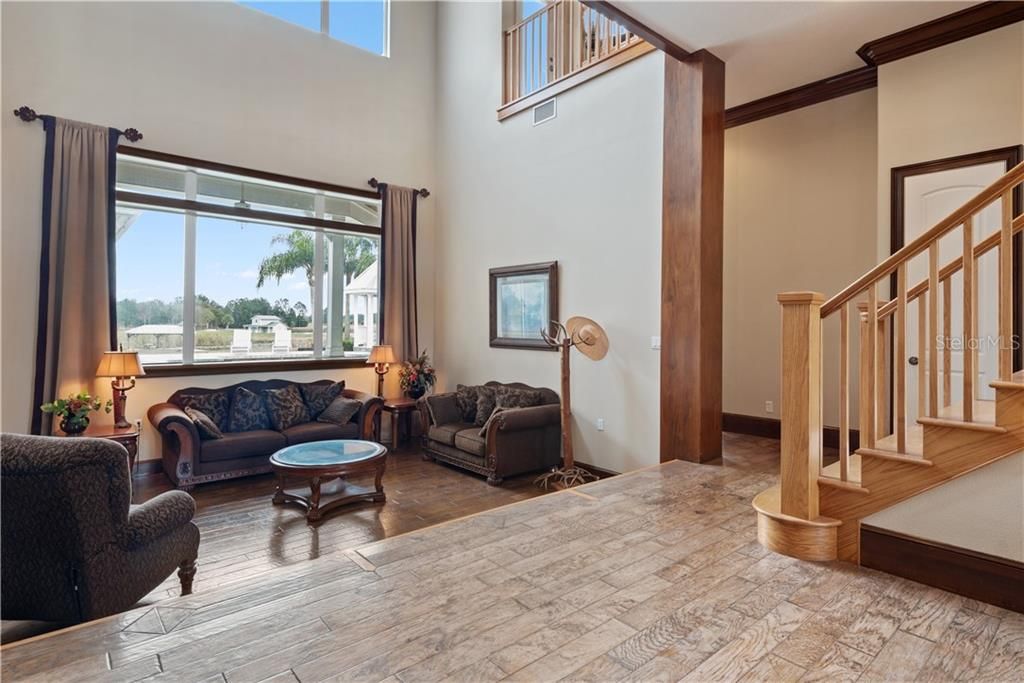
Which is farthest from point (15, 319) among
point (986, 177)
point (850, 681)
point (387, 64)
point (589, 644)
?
point (986, 177)

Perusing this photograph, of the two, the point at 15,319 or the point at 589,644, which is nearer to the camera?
the point at 589,644

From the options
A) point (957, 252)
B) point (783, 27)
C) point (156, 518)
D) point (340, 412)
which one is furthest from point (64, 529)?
point (957, 252)

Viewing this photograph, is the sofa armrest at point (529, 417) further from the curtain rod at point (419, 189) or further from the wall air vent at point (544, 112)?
the curtain rod at point (419, 189)

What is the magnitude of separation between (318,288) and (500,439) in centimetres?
326

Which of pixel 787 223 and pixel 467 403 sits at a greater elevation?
pixel 787 223

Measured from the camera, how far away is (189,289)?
5730mm

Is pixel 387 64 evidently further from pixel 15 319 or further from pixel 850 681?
pixel 850 681

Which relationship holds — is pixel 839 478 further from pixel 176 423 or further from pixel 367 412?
pixel 176 423

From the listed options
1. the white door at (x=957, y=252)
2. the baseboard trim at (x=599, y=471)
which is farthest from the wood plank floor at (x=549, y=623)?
the baseboard trim at (x=599, y=471)

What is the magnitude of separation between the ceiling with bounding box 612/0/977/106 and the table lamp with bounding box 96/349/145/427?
16.5 feet

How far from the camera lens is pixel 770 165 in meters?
5.48

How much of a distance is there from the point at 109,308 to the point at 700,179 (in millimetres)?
5487

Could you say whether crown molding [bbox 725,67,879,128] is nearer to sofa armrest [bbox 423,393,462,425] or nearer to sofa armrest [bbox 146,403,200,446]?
sofa armrest [bbox 423,393,462,425]

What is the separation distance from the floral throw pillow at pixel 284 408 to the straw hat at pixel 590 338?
10.1 feet
